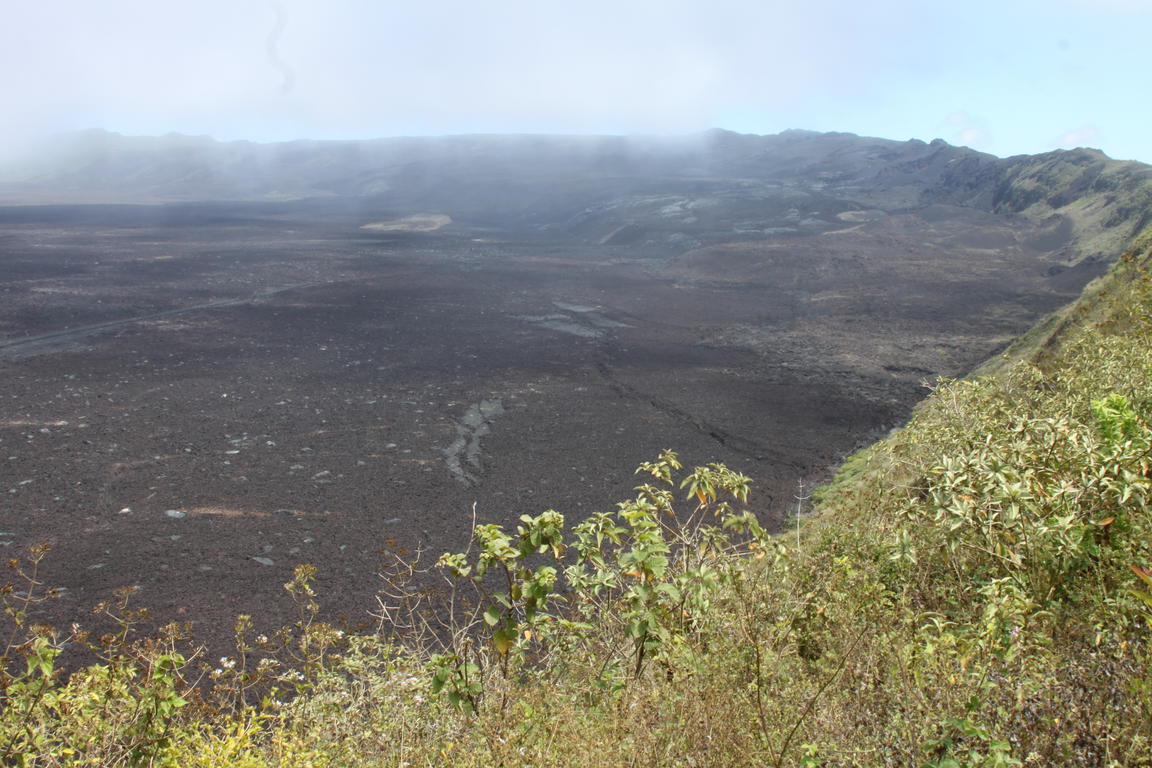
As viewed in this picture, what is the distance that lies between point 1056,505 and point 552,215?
49722 millimetres

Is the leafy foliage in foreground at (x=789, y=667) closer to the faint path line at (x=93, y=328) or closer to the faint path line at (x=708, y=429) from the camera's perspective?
the faint path line at (x=708, y=429)

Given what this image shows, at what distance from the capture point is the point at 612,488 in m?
8.35

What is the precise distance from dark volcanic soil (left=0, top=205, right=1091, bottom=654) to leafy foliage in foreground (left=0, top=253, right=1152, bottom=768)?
2.85 m

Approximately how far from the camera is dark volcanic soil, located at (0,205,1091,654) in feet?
22.4

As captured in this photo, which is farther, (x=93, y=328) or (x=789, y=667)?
(x=93, y=328)

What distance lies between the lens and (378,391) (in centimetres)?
1187

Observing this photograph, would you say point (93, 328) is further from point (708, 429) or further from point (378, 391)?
point (708, 429)

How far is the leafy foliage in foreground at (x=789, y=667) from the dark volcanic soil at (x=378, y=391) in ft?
9.36

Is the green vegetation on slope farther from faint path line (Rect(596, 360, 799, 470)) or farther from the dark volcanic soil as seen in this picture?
faint path line (Rect(596, 360, 799, 470))

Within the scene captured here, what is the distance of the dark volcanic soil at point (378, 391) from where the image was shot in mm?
6840

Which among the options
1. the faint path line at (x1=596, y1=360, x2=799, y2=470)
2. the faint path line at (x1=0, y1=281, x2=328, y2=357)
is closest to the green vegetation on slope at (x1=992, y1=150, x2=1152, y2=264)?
the faint path line at (x1=596, y1=360, x2=799, y2=470)

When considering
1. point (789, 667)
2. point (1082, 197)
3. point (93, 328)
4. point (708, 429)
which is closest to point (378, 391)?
point (708, 429)

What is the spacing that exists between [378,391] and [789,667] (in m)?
9.96

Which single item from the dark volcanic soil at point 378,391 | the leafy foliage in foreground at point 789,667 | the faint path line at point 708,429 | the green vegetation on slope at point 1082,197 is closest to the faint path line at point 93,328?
the dark volcanic soil at point 378,391
